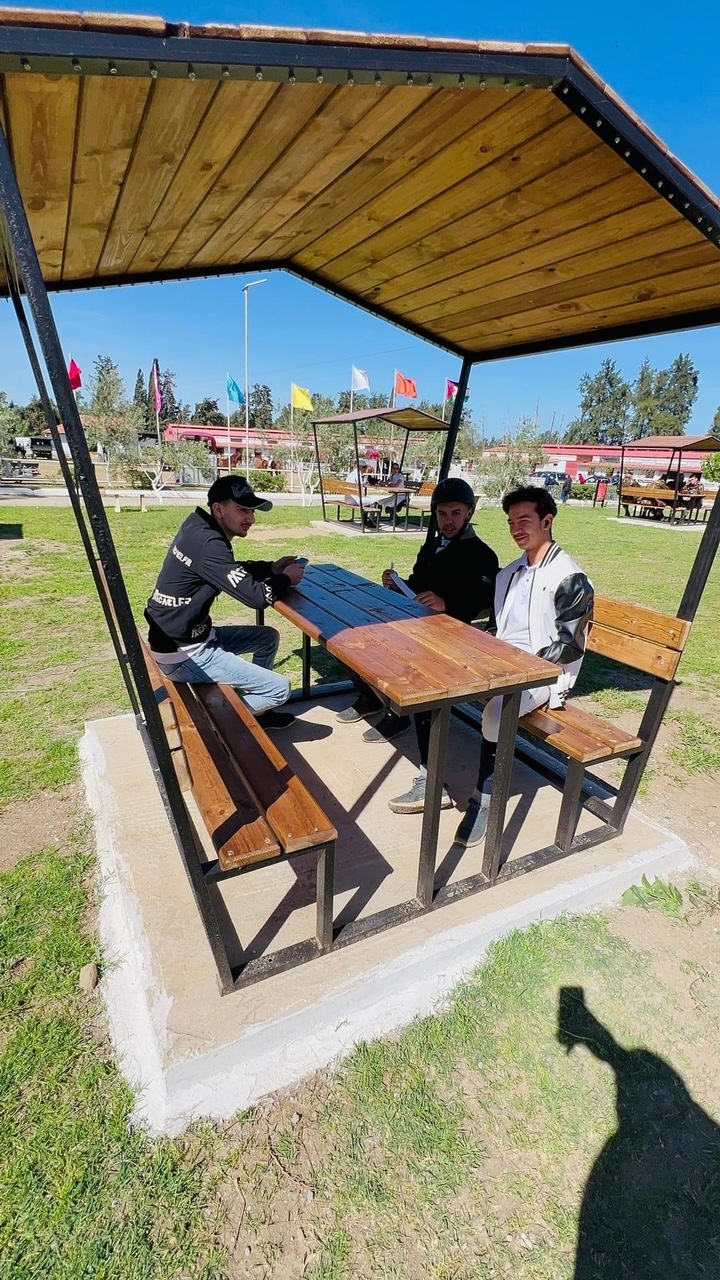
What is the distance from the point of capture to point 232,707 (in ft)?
8.02

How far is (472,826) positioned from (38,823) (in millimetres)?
1924

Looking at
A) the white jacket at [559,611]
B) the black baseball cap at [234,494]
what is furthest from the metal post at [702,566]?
the black baseball cap at [234,494]

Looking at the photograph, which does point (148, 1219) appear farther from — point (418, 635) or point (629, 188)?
point (629, 188)

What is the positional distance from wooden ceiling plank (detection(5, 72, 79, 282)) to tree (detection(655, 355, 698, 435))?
290 feet

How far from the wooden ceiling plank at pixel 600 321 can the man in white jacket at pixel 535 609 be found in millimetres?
1087

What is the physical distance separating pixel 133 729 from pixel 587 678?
3.58 meters

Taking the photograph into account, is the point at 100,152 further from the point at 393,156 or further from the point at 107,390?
the point at 107,390

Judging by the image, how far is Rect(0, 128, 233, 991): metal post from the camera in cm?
106

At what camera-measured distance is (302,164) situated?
192cm

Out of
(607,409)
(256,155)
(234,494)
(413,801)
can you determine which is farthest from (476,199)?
(607,409)

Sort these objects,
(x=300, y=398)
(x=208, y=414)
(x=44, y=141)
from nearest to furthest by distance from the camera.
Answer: (x=44, y=141)
(x=300, y=398)
(x=208, y=414)

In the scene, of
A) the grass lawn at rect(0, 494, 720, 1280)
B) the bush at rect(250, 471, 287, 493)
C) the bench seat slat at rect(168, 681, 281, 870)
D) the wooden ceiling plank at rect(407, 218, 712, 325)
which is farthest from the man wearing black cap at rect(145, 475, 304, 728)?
the bush at rect(250, 471, 287, 493)

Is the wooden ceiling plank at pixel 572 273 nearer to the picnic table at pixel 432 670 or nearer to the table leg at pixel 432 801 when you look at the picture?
the picnic table at pixel 432 670

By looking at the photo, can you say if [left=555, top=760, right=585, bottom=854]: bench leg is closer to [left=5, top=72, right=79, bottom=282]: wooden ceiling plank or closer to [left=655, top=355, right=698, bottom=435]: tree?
[left=5, top=72, right=79, bottom=282]: wooden ceiling plank
